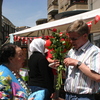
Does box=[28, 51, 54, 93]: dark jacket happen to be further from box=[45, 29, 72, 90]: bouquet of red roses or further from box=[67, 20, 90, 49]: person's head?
box=[67, 20, 90, 49]: person's head

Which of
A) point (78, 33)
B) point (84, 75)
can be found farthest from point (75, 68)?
point (78, 33)

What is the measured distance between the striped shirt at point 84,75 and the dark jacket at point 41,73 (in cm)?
82

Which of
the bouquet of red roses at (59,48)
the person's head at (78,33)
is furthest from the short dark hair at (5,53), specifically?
the person's head at (78,33)

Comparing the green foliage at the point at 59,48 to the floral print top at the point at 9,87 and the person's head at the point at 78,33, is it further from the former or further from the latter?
the floral print top at the point at 9,87

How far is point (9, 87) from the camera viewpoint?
1.46 meters

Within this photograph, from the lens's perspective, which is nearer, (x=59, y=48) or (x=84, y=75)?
(x=84, y=75)

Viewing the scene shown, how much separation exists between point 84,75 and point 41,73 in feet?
3.44

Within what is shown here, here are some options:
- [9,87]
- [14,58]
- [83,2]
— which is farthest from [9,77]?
[83,2]

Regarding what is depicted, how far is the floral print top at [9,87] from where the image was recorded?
4.66 feet

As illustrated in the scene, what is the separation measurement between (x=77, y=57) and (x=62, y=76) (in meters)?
0.41

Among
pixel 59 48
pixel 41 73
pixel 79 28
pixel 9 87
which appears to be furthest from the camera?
pixel 41 73

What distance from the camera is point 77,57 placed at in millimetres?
1661

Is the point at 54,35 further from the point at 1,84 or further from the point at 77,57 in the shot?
the point at 1,84

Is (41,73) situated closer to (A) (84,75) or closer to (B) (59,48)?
(B) (59,48)
